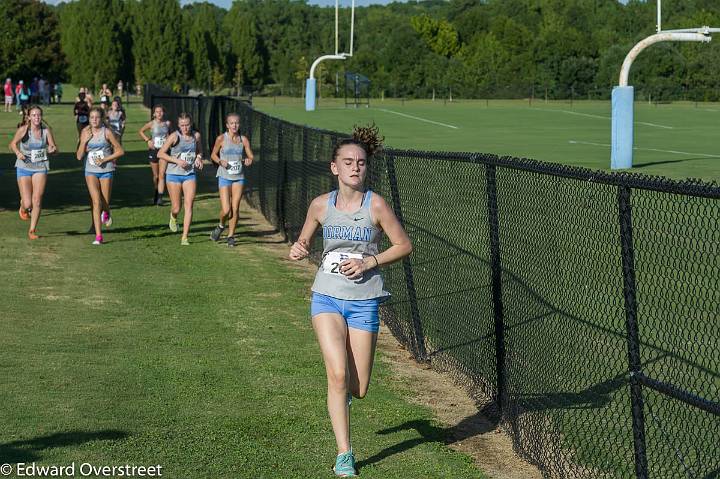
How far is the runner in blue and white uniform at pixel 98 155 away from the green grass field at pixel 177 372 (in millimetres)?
682

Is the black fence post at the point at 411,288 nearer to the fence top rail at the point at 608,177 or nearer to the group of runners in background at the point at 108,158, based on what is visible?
the fence top rail at the point at 608,177

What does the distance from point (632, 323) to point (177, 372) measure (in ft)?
14.9

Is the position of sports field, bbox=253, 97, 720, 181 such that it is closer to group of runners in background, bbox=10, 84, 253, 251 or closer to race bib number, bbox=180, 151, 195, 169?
group of runners in background, bbox=10, 84, 253, 251

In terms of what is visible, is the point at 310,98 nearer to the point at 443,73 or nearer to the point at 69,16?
the point at 443,73

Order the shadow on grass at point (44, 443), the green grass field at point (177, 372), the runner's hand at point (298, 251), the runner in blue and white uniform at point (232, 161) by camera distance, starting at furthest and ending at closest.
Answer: the runner in blue and white uniform at point (232, 161) < the green grass field at point (177, 372) < the shadow on grass at point (44, 443) < the runner's hand at point (298, 251)

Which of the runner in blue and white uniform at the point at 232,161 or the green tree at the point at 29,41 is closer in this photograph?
the runner in blue and white uniform at the point at 232,161

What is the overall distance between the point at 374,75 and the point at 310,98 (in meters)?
55.8

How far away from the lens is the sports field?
34094 mm

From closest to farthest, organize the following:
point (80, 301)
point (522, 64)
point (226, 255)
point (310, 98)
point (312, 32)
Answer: point (80, 301) < point (226, 255) < point (310, 98) < point (522, 64) < point (312, 32)

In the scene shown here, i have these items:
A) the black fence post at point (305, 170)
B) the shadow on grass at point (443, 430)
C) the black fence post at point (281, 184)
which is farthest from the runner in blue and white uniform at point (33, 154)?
the shadow on grass at point (443, 430)

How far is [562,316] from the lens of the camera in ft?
26.5

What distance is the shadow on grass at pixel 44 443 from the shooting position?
714 cm

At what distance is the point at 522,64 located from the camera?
109 metres

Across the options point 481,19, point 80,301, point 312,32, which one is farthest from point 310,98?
point 312,32
